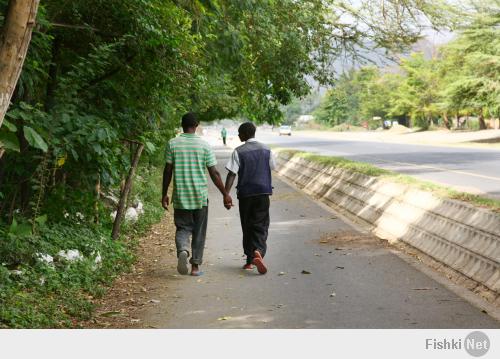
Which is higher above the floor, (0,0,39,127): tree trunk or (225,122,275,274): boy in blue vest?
(0,0,39,127): tree trunk

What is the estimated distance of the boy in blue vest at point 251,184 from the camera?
29.0ft

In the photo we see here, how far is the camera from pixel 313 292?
7465mm

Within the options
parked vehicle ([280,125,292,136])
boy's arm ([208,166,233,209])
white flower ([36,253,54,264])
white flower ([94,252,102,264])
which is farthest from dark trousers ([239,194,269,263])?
parked vehicle ([280,125,292,136])

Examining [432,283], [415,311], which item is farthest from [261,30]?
[415,311]

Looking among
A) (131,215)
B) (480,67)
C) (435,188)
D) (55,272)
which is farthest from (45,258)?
(480,67)

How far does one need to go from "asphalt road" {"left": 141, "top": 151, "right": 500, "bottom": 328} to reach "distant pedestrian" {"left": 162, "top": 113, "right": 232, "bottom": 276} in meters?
0.36

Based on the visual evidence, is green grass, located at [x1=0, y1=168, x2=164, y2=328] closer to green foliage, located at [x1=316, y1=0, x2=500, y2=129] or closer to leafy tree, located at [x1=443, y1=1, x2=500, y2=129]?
green foliage, located at [x1=316, y1=0, x2=500, y2=129]

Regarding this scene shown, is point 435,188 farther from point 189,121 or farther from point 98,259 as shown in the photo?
point 98,259

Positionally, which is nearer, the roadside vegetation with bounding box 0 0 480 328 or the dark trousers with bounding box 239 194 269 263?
the roadside vegetation with bounding box 0 0 480 328

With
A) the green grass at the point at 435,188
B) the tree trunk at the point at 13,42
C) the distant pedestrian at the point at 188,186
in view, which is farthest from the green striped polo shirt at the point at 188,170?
the tree trunk at the point at 13,42

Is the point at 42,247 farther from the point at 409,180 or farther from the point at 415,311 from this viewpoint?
the point at 409,180

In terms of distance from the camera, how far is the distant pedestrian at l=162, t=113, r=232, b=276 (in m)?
8.48

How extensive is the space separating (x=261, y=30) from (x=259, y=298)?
8974 millimetres

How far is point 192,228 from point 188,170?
701mm
